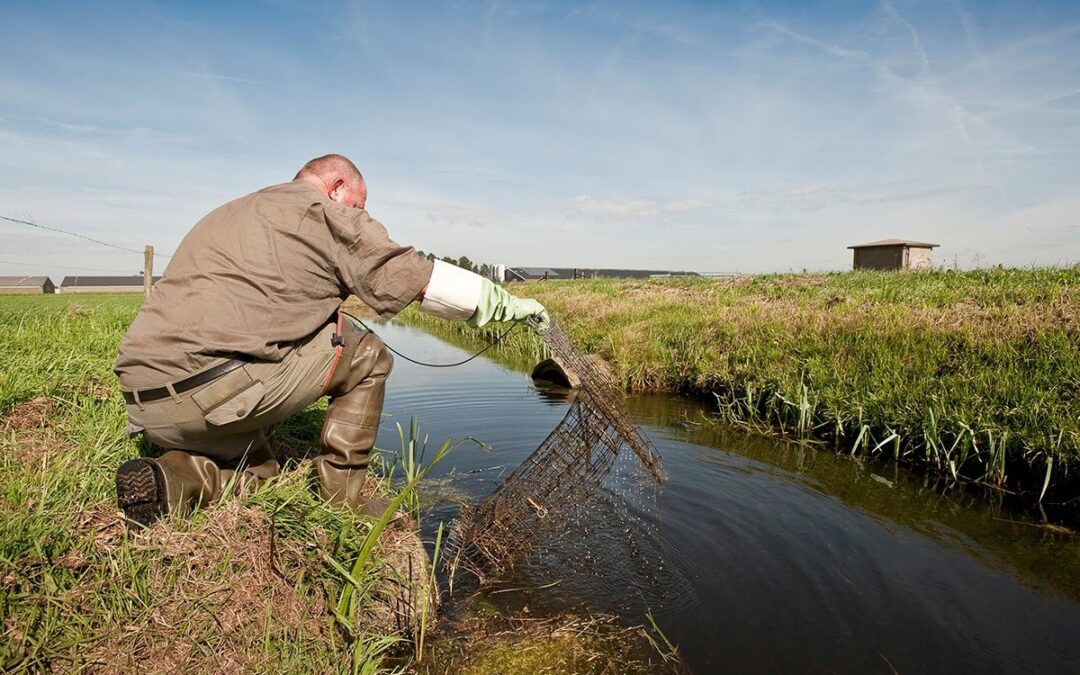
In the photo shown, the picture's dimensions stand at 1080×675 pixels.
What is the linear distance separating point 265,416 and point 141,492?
2.06 feet

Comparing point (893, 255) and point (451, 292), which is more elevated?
point (893, 255)

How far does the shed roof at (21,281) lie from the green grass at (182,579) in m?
78.0

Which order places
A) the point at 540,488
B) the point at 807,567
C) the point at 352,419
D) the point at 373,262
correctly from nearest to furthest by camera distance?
the point at 373,262 → the point at 352,419 → the point at 540,488 → the point at 807,567

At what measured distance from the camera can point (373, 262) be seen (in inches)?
119

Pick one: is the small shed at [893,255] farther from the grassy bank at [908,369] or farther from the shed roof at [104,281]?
the shed roof at [104,281]

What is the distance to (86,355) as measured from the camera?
5746 mm

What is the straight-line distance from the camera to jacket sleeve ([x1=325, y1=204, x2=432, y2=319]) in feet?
9.91

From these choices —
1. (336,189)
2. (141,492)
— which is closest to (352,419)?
(141,492)

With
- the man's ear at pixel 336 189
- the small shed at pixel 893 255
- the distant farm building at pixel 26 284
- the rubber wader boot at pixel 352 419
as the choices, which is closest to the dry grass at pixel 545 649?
the rubber wader boot at pixel 352 419

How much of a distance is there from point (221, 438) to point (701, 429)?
5732mm

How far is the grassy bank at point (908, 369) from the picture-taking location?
545 cm

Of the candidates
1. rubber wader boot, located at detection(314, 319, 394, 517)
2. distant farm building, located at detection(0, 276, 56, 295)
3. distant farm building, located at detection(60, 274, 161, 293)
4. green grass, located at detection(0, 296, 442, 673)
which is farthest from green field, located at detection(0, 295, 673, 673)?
distant farm building, located at detection(60, 274, 161, 293)

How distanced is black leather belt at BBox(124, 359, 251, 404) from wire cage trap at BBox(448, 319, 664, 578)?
1667 millimetres

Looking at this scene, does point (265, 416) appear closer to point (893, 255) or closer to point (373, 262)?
point (373, 262)
